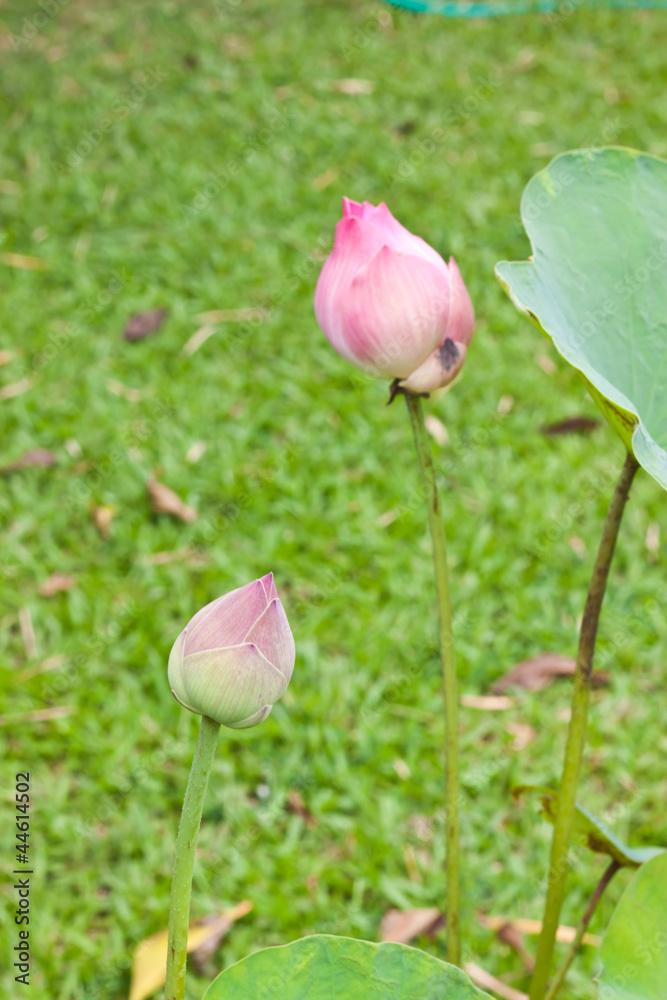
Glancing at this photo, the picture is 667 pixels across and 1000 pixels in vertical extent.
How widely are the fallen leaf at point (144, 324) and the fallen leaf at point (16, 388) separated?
27 cm

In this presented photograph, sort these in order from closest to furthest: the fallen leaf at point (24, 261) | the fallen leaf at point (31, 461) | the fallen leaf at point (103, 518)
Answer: the fallen leaf at point (103, 518) → the fallen leaf at point (31, 461) → the fallen leaf at point (24, 261)

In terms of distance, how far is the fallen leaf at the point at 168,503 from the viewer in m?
1.97

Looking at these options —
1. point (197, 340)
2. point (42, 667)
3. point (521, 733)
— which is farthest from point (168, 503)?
point (521, 733)

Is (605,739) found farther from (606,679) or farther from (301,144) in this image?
(301,144)

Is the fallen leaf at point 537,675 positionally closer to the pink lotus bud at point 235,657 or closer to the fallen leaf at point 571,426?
the fallen leaf at point 571,426

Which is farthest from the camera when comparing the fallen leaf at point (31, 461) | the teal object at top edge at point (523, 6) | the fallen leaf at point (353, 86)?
the teal object at top edge at point (523, 6)

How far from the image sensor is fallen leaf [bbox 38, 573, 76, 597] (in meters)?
1.86

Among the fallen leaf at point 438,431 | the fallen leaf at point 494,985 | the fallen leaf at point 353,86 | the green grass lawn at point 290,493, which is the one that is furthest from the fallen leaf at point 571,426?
the fallen leaf at point 353,86

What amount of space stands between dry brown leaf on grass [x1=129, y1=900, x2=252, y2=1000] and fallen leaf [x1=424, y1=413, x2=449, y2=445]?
3.53ft

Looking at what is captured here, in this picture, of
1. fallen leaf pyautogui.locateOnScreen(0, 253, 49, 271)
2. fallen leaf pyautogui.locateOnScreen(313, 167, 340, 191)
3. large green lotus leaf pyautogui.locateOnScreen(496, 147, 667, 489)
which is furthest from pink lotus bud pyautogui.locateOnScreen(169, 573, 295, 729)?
fallen leaf pyautogui.locateOnScreen(313, 167, 340, 191)

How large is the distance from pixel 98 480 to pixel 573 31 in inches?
100

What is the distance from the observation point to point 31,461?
82.1 inches

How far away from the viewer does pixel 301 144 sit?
9.70 feet

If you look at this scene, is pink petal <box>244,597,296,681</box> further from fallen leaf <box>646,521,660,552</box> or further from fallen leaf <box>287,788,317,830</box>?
fallen leaf <box>646,521,660,552</box>
